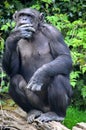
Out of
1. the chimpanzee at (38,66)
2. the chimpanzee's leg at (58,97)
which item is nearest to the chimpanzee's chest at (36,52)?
the chimpanzee at (38,66)

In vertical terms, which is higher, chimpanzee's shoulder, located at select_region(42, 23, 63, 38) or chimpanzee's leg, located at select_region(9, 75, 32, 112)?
chimpanzee's shoulder, located at select_region(42, 23, 63, 38)

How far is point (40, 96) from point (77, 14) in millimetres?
3448

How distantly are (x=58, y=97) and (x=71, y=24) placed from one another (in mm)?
2771

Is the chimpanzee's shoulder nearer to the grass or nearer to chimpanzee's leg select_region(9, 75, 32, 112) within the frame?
chimpanzee's leg select_region(9, 75, 32, 112)

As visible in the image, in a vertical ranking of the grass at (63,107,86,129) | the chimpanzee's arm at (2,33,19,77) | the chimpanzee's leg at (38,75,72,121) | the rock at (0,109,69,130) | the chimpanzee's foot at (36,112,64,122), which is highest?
the chimpanzee's arm at (2,33,19,77)

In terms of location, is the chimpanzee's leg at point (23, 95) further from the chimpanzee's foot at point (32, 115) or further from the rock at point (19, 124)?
the rock at point (19, 124)

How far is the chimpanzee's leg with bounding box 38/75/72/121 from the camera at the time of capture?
583 centimetres

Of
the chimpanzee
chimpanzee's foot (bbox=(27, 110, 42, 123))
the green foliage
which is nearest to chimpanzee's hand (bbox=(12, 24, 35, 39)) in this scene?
the chimpanzee

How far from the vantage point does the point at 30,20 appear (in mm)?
5859

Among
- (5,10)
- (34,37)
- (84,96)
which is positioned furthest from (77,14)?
(34,37)

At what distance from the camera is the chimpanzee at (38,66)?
5789 mm

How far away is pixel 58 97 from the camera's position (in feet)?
19.2

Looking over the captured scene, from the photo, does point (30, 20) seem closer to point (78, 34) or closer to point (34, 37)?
point (34, 37)

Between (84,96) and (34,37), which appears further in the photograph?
(84,96)
